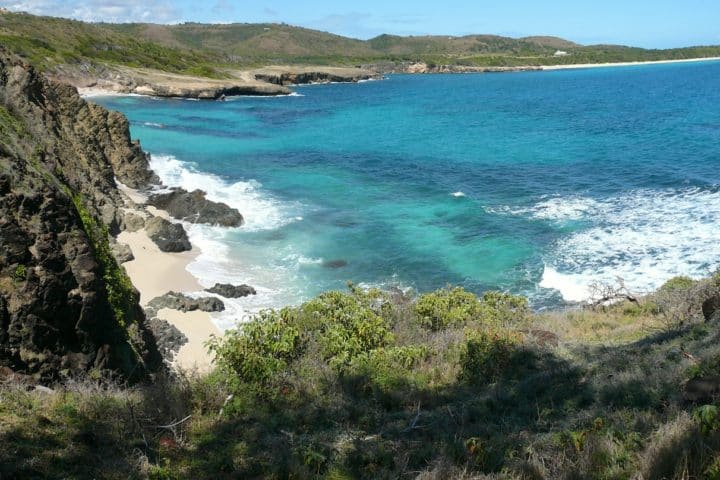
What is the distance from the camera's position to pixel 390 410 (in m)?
8.08

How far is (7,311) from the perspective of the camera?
7934mm

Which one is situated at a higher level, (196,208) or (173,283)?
(196,208)

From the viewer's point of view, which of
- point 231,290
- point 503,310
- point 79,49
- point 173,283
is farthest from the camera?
point 79,49

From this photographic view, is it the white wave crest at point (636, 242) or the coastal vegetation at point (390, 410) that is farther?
the white wave crest at point (636, 242)

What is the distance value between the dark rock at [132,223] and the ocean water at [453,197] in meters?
2.21

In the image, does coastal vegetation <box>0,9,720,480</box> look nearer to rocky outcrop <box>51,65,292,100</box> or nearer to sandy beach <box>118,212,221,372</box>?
sandy beach <box>118,212,221,372</box>

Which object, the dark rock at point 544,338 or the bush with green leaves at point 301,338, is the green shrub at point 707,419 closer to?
the dark rock at point 544,338

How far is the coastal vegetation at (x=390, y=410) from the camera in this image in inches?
217

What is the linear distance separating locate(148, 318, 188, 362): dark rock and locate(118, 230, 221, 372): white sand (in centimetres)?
18

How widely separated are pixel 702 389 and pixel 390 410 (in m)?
4.00

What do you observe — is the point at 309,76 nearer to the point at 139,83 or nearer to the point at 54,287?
the point at 139,83

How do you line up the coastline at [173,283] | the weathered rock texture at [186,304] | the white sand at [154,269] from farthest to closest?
the white sand at [154,269] < the weathered rock texture at [186,304] < the coastline at [173,283]

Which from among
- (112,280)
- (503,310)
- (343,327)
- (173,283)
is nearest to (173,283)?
(173,283)

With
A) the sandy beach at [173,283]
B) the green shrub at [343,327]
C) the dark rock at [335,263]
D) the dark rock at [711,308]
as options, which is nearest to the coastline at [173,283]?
the sandy beach at [173,283]
